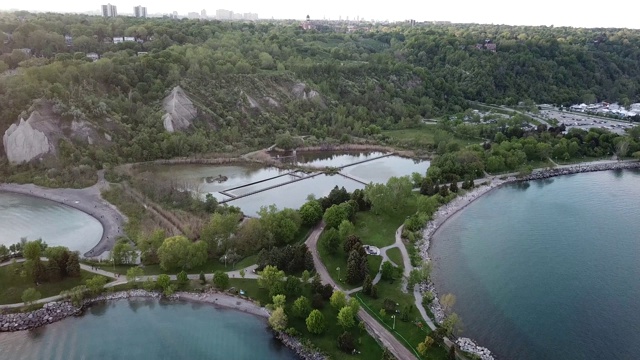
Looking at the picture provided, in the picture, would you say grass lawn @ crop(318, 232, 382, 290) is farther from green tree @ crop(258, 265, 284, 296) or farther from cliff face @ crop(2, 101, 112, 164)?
cliff face @ crop(2, 101, 112, 164)

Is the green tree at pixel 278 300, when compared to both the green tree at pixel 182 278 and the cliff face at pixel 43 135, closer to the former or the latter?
the green tree at pixel 182 278

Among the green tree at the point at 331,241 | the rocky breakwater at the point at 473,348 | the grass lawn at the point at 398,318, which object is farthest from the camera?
the green tree at the point at 331,241

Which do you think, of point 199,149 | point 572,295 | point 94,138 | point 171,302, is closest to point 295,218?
point 171,302

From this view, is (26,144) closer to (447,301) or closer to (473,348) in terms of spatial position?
(447,301)

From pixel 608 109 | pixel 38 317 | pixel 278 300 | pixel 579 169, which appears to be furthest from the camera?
pixel 608 109

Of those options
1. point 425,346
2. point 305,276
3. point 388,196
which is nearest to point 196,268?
point 305,276

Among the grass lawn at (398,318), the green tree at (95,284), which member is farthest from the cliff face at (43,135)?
the grass lawn at (398,318)
